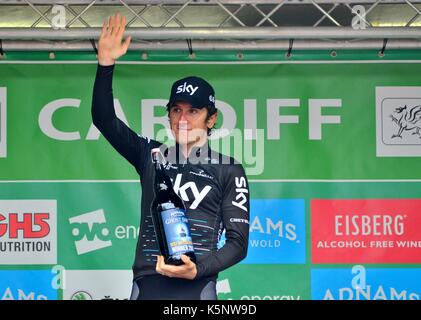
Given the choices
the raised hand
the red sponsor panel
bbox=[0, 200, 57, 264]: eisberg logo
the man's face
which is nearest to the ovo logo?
bbox=[0, 200, 57, 264]: eisberg logo

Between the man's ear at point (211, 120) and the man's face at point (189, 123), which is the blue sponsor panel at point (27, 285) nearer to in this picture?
the man's face at point (189, 123)

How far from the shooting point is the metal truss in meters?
5.51

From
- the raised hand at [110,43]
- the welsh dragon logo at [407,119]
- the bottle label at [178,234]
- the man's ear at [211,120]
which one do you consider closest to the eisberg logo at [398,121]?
the welsh dragon logo at [407,119]

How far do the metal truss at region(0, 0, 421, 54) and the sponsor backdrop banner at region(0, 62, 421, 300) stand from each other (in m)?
0.20

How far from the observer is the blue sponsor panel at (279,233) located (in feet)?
19.6

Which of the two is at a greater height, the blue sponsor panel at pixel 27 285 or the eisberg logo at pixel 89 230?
the eisberg logo at pixel 89 230

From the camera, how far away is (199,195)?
5789 mm

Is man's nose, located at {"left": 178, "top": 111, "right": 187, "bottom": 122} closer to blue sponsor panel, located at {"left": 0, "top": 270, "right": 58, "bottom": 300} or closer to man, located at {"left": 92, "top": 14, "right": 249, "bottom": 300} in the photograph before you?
man, located at {"left": 92, "top": 14, "right": 249, "bottom": 300}

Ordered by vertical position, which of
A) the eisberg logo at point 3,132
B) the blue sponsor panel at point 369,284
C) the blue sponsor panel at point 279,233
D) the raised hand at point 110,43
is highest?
the raised hand at point 110,43

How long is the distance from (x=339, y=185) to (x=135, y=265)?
1.40m

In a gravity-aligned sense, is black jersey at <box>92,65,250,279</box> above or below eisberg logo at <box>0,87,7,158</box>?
below

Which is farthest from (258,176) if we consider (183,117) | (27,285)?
(27,285)

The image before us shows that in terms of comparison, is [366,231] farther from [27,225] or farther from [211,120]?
[27,225]
